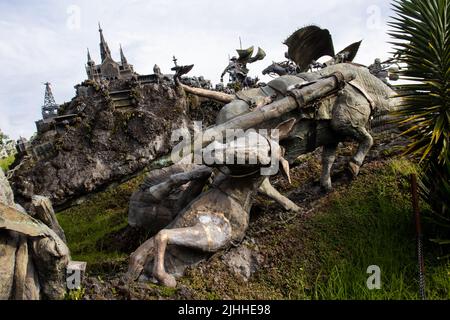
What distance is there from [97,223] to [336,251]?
6.61m

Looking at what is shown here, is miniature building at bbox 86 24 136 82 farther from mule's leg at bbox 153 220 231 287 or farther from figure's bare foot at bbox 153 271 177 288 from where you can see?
figure's bare foot at bbox 153 271 177 288

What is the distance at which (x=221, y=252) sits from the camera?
17.2ft


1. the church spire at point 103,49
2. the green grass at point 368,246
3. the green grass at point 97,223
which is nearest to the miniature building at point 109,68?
the church spire at point 103,49

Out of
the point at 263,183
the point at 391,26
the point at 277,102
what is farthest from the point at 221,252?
the point at 391,26

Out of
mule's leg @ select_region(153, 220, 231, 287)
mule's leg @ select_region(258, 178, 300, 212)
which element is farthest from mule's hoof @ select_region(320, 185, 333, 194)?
mule's leg @ select_region(153, 220, 231, 287)

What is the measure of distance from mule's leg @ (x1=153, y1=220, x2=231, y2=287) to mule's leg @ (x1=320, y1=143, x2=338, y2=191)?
2094mm

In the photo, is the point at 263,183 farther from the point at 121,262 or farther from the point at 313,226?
the point at 121,262

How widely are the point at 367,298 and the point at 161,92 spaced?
10443 mm

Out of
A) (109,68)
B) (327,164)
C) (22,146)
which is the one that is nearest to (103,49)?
(109,68)

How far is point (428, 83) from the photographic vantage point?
549cm

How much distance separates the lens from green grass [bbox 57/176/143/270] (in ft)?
27.5

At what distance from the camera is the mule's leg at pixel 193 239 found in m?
4.68
